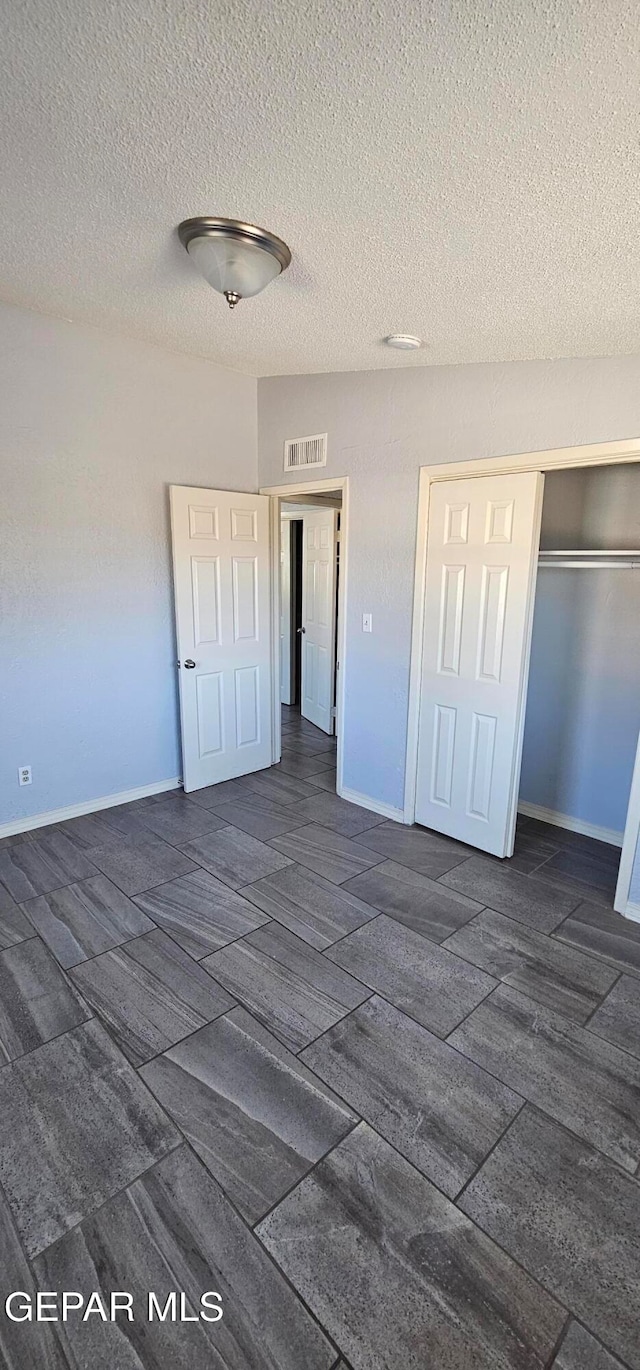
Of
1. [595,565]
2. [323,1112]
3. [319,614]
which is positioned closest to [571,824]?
[595,565]

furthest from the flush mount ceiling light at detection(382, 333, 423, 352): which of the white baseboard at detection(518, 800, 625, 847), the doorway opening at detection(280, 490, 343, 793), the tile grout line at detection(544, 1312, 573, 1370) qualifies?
the tile grout line at detection(544, 1312, 573, 1370)

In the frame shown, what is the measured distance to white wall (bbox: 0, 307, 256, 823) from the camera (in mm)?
3002

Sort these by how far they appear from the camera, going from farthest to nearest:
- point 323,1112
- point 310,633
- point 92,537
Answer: point 310,633
point 92,537
point 323,1112

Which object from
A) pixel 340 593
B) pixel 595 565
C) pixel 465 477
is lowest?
pixel 340 593

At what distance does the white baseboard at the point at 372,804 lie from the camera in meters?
3.52

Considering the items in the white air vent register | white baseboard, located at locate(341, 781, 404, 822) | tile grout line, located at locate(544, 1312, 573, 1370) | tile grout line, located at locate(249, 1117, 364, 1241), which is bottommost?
tile grout line, located at locate(544, 1312, 573, 1370)

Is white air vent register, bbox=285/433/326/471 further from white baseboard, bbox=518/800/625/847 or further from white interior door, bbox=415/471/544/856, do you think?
white baseboard, bbox=518/800/625/847

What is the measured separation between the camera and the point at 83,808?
3520 millimetres

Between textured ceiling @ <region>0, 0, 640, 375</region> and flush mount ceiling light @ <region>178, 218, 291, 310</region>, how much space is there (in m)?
0.05

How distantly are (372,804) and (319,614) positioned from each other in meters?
2.14

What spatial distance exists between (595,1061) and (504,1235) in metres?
0.67

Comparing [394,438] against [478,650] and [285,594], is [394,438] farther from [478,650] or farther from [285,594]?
[285,594]

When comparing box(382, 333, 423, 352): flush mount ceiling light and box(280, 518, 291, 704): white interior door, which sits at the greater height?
box(382, 333, 423, 352): flush mount ceiling light

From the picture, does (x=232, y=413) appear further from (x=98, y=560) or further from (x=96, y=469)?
(x=98, y=560)
